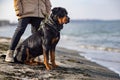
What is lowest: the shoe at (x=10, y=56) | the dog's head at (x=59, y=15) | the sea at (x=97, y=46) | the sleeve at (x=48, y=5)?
the sea at (x=97, y=46)

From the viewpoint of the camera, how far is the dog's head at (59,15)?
7746mm

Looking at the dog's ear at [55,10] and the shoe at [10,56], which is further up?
the dog's ear at [55,10]

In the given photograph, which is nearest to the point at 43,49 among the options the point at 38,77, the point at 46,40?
the point at 46,40

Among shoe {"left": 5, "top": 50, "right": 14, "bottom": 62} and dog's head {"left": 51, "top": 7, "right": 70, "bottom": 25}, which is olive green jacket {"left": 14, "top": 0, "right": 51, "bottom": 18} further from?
shoe {"left": 5, "top": 50, "right": 14, "bottom": 62}

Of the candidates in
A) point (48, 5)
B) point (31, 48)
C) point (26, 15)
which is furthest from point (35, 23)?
point (31, 48)

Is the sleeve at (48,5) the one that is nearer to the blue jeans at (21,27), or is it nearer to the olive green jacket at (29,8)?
the olive green jacket at (29,8)

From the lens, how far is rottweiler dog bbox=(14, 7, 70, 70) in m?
7.84

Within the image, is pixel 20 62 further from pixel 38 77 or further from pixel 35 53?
pixel 38 77

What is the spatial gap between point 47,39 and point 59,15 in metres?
0.56

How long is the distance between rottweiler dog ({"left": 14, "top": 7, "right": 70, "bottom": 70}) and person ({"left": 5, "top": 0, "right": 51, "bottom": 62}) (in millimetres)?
226

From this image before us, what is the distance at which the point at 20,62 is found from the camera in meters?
8.48

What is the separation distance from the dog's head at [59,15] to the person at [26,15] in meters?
0.52

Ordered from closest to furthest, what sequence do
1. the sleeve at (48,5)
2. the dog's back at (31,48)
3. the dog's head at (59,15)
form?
the dog's head at (59,15)
the dog's back at (31,48)
the sleeve at (48,5)

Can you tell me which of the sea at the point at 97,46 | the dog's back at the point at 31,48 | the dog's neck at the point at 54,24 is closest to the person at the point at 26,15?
the dog's back at the point at 31,48
